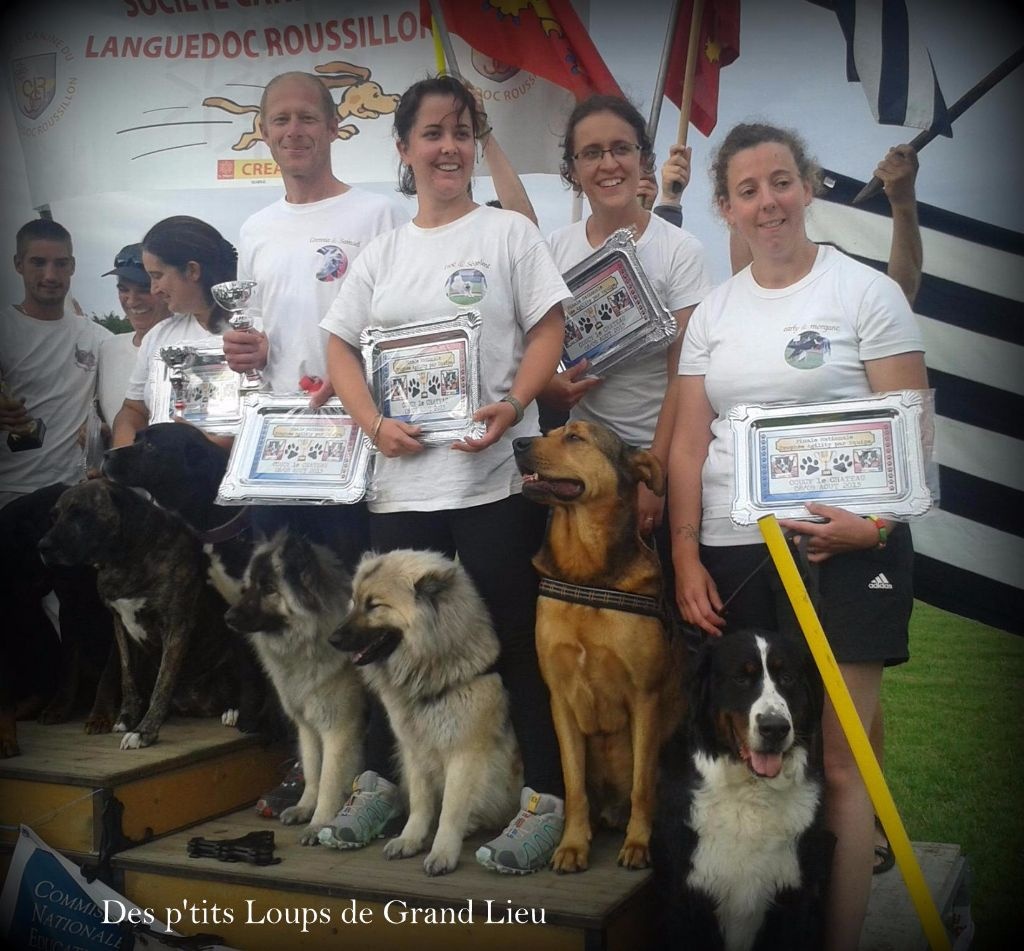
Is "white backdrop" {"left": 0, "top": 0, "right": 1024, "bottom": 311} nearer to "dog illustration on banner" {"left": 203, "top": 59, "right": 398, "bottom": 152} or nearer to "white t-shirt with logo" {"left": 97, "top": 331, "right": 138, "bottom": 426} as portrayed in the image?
"dog illustration on banner" {"left": 203, "top": 59, "right": 398, "bottom": 152}

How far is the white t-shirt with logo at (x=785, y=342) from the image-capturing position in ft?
9.60

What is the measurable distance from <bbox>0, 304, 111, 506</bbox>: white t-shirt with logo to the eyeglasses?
2.12 metres

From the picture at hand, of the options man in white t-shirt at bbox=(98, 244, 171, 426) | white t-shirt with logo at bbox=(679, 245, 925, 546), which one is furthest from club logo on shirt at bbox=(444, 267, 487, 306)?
man in white t-shirt at bbox=(98, 244, 171, 426)

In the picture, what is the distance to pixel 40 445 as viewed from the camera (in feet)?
13.9

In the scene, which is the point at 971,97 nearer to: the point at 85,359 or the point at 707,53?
the point at 707,53

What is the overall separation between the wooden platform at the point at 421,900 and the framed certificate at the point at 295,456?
1.12m

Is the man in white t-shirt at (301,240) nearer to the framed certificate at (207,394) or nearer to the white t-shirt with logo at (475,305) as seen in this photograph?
the framed certificate at (207,394)

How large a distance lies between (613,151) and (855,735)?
1.86 meters

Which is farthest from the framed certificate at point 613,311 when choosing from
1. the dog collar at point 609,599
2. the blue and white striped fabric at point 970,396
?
the dog collar at point 609,599

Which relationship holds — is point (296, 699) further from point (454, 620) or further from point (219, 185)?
point (219, 185)

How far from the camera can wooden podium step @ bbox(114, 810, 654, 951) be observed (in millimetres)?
2867

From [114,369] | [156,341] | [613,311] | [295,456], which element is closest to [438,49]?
[613,311]

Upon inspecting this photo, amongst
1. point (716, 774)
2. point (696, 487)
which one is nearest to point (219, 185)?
→ point (696, 487)

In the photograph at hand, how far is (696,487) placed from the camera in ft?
10.3
